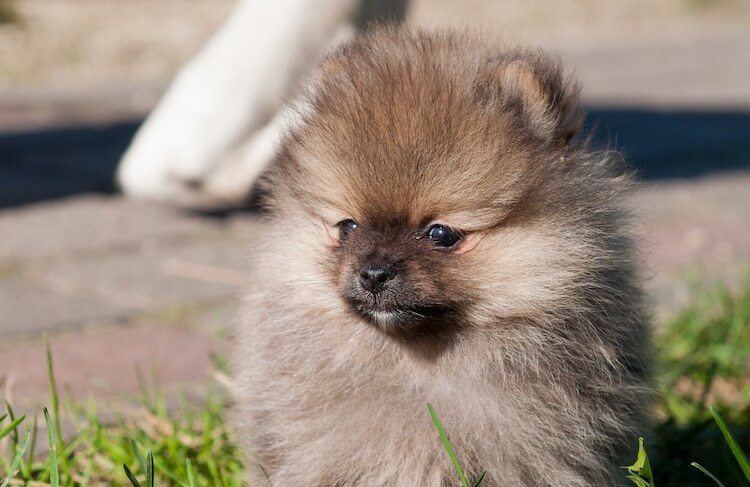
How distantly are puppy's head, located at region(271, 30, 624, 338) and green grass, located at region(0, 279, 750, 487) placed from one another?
29 centimetres

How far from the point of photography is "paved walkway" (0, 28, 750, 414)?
3.46 metres

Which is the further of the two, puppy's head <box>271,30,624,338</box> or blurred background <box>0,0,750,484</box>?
blurred background <box>0,0,750,484</box>

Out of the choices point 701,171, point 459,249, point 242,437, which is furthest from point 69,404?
point 701,171

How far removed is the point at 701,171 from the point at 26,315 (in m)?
4.19

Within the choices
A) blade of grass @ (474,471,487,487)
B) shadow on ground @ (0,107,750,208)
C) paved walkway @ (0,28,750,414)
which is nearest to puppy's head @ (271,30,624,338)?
blade of grass @ (474,471,487,487)

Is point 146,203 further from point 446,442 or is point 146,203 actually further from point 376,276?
point 446,442

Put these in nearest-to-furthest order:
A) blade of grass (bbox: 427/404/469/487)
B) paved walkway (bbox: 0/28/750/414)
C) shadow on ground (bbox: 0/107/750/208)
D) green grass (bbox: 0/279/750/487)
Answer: blade of grass (bbox: 427/404/469/487) → green grass (bbox: 0/279/750/487) → paved walkway (bbox: 0/28/750/414) → shadow on ground (bbox: 0/107/750/208)

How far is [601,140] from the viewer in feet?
18.3

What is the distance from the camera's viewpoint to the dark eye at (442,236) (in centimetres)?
223

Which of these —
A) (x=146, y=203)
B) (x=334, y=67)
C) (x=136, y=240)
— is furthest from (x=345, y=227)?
(x=146, y=203)

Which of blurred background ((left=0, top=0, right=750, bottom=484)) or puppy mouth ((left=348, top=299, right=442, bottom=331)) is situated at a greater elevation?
blurred background ((left=0, top=0, right=750, bottom=484))

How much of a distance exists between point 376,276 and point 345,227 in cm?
20

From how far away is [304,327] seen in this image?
2.40m

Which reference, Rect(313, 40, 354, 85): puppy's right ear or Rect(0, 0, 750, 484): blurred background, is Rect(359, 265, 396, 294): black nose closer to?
Rect(313, 40, 354, 85): puppy's right ear
